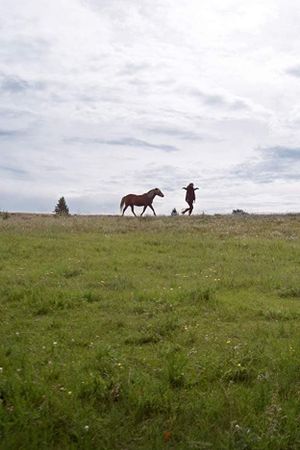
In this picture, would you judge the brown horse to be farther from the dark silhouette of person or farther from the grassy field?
the grassy field

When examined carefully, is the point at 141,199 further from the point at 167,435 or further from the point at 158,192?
the point at 167,435

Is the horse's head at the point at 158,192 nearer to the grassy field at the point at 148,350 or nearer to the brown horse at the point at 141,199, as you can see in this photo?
the brown horse at the point at 141,199

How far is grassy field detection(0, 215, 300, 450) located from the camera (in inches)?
195

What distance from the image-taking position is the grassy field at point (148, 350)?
16.3ft

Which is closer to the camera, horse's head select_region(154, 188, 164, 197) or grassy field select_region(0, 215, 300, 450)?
grassy field select_region(0, 215, 300, 450)

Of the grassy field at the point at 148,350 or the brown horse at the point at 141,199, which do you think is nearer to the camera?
the grassy field at the point at 148,350

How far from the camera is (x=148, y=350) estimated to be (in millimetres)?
7547

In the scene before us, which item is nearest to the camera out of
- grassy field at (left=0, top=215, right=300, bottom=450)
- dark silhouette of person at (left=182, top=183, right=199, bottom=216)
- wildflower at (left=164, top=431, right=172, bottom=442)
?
wildflower at (left=164, top=431, right=172, bottom=442)

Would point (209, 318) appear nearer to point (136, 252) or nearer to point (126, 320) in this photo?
point (126, 320)

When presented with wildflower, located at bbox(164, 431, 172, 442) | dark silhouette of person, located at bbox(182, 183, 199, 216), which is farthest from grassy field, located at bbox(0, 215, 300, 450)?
dark silhouette of person, located at bbox(182, 183, 199, 216)

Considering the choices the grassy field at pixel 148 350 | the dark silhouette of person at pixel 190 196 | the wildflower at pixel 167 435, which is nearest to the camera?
the wildflower at pixel 167 435

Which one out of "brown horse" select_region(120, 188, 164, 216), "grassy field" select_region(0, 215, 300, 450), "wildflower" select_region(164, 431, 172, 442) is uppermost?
"brown horse" select_region(120, 188, 164, 216)

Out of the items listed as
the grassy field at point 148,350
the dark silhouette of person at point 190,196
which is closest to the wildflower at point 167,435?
the grassy field at point 148,350

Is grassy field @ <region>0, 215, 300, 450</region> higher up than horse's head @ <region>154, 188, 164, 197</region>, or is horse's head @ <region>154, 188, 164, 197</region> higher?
horse's head @ <region>154, 188, 164, 197</region>
